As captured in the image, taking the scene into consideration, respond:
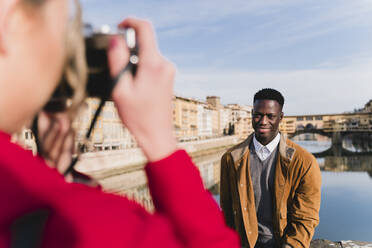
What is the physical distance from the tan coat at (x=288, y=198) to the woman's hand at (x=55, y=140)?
6.44ft

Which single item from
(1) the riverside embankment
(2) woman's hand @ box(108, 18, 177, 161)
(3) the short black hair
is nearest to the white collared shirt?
(3) the short black hair

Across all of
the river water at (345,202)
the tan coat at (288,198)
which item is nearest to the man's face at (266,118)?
the tan coat at (288,198)

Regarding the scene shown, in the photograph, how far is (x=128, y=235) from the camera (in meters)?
0.44

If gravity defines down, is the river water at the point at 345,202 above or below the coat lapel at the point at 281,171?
below

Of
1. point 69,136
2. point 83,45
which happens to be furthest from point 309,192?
point 83,45

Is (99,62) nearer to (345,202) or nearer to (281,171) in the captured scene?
(281,171)

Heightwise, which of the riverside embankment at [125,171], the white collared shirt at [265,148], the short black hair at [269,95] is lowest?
the riverside embankment at [125,171]

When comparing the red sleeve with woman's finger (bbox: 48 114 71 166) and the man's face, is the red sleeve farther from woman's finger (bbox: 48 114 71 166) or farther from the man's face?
the man's face

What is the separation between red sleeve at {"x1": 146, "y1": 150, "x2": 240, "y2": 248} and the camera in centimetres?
53

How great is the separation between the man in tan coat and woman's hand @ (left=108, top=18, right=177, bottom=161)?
Result: 6.89ft

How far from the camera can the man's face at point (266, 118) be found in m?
2.80

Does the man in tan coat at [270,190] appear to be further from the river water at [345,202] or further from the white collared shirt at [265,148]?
the river water at [345,202]

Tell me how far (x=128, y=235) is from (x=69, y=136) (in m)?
0.42

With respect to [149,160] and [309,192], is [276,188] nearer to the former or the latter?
[309,192]
